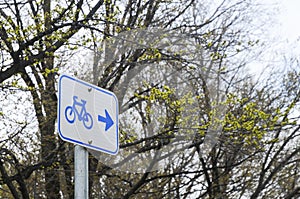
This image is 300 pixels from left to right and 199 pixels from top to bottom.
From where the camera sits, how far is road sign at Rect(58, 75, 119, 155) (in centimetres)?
155

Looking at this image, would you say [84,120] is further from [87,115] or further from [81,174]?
[81,174]

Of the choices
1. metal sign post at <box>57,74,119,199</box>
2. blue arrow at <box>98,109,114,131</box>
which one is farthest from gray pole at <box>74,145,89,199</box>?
blue arrow at <box>98,109,114,131</box>

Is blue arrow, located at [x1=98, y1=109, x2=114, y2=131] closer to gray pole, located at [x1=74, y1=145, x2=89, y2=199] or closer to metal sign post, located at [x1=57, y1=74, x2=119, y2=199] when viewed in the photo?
metal sign post, located at [x1=57, y1=74, x2=119, y2=199]

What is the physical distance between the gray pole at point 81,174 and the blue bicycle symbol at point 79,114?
3.2 inches

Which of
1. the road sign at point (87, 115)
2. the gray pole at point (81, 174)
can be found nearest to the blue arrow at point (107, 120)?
the road sign at point (87, 115)

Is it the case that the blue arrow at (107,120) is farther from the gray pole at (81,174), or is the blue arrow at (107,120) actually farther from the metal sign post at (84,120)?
the gray pole at (81,174)

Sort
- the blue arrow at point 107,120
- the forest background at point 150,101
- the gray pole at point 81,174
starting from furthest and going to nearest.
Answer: the forest background at point 150,101 < the blue arrow at point 107,120 < the gray pole at point 81,174

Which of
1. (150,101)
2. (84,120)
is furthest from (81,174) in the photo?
(150,101)

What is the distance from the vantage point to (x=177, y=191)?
10.2 meters

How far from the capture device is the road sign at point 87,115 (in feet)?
5.09

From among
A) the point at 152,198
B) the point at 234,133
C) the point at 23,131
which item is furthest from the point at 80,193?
the point at 152,198

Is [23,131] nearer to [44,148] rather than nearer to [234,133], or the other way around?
[44,148]

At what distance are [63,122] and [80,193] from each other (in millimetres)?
213

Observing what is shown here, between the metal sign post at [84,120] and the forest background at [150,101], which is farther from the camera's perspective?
the forest background at [150,101]
